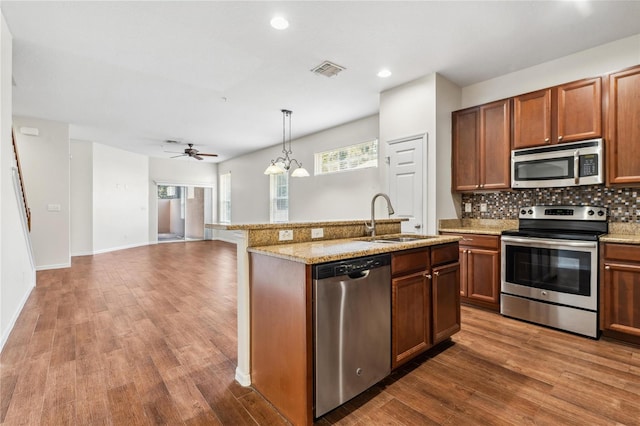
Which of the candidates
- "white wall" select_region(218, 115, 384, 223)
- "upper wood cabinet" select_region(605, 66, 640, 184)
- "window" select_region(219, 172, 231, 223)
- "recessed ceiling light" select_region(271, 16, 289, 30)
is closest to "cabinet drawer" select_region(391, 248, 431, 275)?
"upper wood cabinet" select_region(605, 66, 640, 184)

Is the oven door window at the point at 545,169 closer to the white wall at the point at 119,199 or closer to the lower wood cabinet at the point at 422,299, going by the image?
the lower wood cabinet at the point at 422,299

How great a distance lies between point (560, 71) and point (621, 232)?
186 cm

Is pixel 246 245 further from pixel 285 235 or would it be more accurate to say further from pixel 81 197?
pixel 81 197

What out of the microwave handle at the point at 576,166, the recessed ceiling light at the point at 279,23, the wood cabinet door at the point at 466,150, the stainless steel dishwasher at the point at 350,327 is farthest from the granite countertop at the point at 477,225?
the recessed ceiling light at the point at 279,23

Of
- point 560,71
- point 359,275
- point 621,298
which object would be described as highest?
point 560,71

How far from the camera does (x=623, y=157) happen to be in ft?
9.12

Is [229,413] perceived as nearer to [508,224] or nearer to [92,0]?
[92,0]

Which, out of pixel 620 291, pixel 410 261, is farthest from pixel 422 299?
pixel 620 291

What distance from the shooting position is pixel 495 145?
11.8ft

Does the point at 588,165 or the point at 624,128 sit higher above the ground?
the point at 624,128

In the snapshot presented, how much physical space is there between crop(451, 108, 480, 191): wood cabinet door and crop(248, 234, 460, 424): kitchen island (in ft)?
5.18

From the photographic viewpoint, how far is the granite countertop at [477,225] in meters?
3.55

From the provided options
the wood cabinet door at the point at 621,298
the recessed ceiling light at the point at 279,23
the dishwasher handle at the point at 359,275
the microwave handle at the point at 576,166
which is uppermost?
the recessed ceiling light at the point at 279,23

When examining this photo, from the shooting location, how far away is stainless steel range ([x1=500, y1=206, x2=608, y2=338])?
8.98ft
